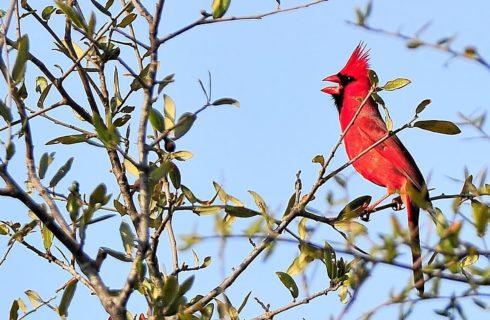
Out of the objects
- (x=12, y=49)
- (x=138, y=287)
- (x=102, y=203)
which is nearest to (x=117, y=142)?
(x=102, y=203)

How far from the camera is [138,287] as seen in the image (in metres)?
2.54

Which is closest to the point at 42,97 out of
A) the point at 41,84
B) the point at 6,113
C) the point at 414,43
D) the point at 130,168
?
the point at 41,84

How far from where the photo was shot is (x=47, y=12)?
10.4 ft

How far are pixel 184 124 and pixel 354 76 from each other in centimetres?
365

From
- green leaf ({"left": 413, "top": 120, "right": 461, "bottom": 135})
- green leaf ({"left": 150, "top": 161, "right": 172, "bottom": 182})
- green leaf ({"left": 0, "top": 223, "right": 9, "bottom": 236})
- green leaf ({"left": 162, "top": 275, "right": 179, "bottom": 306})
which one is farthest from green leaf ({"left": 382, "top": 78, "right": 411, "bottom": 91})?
green leaf ({"left": 0, "top": 223, "right": 9, "bottom": 236})

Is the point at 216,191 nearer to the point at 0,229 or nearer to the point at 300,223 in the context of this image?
the point at 300,223

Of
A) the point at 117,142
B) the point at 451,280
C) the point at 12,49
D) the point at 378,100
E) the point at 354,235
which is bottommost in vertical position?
the point at 451,280

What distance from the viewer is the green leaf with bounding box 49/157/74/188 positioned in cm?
262

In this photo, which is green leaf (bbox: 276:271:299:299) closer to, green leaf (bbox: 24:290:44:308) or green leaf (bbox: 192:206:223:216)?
green leaf (bbox: 192:206:223:216)

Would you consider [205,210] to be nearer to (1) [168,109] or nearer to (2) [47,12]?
(1) [168,109]

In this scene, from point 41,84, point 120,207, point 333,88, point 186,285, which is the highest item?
point 333,88

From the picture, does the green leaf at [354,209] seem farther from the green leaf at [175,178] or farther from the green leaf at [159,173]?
the green leaf at [159,173]

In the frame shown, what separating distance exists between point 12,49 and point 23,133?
1.16 feet

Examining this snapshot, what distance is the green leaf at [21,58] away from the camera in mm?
2254
